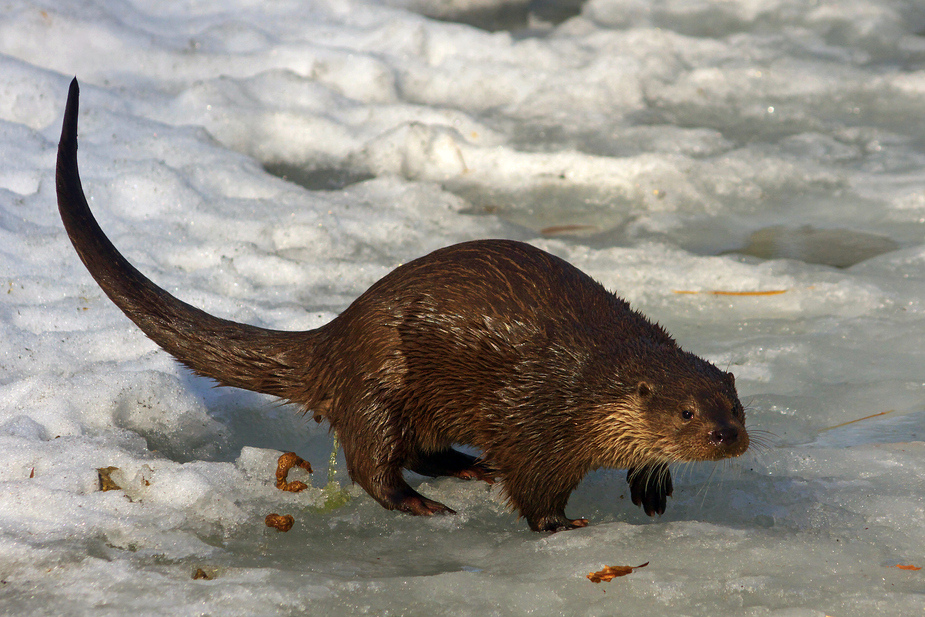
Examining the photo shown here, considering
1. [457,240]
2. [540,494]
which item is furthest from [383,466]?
[457,240]

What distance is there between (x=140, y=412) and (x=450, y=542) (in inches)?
38.9

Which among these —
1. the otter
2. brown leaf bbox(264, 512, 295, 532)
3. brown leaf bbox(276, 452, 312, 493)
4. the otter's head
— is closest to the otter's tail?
the otter

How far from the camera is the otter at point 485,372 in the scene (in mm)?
2129

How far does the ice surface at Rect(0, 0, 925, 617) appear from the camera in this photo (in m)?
1.91

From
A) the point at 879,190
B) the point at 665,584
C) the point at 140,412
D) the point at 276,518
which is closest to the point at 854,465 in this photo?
the point at 665,584

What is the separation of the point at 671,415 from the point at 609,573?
0.40 meters

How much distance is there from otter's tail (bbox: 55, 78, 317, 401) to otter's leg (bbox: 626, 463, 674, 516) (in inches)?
35.4

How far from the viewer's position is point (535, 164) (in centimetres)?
435

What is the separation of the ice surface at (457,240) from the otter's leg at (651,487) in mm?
48

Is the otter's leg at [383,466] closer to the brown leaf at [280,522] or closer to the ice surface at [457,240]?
the ice surface at [457,240]

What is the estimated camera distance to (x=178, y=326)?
2.36m

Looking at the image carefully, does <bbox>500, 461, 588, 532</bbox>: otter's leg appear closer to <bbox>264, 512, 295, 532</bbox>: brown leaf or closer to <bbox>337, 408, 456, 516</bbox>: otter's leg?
<bbox>337, 408, 456, 516</bbox>: otter's leg

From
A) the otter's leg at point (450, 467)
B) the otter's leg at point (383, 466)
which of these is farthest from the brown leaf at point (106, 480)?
the otter's leg at point (450, 467)

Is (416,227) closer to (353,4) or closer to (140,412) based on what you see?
(140,412)
